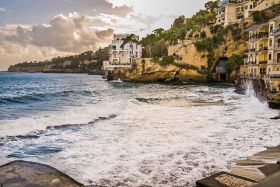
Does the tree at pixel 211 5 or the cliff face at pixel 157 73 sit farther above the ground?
the tree at pixel 211 5

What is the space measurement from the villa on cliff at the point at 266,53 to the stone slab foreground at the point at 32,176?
3031 centimetres

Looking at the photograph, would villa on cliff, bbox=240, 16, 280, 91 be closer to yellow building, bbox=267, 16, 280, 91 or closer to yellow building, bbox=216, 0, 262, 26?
yellow building, bbox=267, 16, 280, 91

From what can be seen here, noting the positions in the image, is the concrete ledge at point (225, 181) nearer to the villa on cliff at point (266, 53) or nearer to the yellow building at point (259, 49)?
the villa on cliff at point (266, 53)

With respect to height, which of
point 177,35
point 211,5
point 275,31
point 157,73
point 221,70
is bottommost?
point 157,73

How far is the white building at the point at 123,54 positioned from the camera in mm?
99294

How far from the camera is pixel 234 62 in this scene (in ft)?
227

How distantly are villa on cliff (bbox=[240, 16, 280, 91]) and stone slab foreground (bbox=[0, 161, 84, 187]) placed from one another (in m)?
30.3

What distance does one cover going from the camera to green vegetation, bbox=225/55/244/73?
69.2 meters

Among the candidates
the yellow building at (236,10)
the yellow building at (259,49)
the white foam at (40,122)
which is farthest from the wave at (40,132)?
the yellow building at (236,10)

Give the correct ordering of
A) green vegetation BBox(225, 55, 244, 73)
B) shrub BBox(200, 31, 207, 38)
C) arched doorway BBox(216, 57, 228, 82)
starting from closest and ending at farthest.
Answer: green vegetation BBox(225, 55, 244, 73)
arched doorway BBox(216, 57, 228, 82)
shrub BBox(200, 31, 207, 38)

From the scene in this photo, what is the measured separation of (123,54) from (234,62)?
146ft

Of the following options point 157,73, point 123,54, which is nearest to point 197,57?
point 157,73

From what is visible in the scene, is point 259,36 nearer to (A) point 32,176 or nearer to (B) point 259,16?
(B) point 259,16

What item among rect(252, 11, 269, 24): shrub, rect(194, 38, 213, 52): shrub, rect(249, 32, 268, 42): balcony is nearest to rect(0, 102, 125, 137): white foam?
rect(249, 32, 268, 42): balcony
